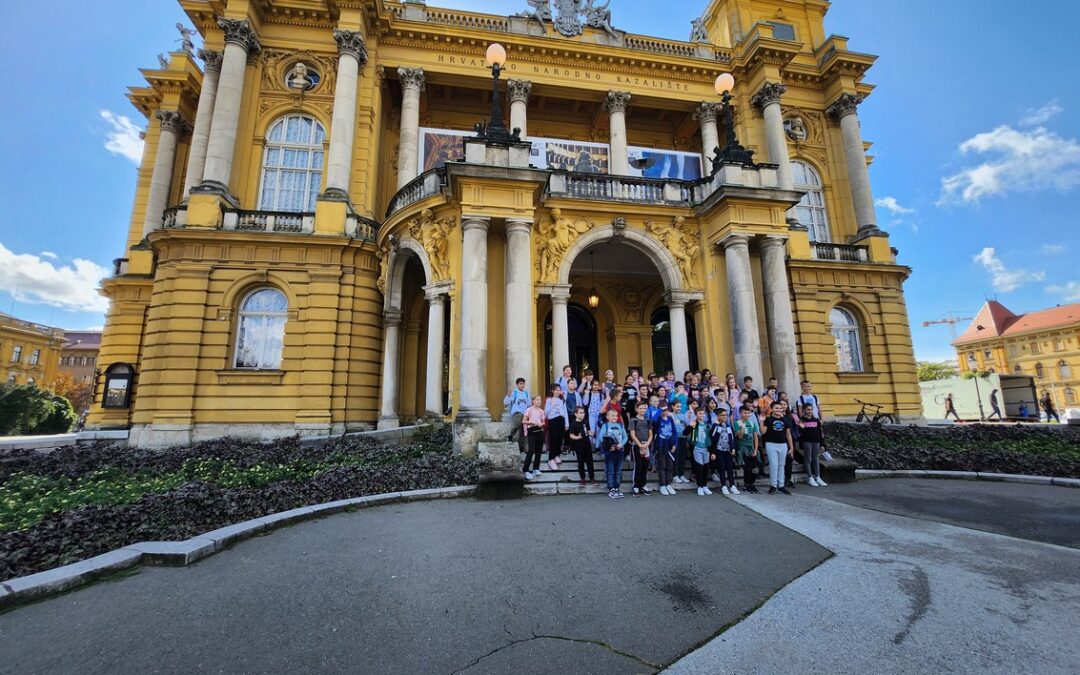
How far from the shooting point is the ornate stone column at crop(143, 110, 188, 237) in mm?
21250

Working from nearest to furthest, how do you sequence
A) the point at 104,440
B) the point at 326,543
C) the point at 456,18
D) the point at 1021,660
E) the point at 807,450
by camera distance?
1. the point at 1021,660
2. the point at 326,543
3. the point at 807,450
4. the point at 104,440
5. the point at 456,18

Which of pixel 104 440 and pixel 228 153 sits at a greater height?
pixel 228 153

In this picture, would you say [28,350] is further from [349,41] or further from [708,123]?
[708,123]

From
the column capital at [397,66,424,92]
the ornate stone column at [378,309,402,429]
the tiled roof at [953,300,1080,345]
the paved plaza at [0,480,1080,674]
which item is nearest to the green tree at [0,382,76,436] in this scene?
the ornate stone column at [378,309,402,429]

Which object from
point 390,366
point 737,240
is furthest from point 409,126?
point 737,240

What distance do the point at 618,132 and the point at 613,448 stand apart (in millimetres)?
16860

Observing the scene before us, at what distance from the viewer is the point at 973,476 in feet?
30.7

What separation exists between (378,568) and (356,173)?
678 inches

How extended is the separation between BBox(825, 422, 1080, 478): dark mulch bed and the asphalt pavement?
278 inches

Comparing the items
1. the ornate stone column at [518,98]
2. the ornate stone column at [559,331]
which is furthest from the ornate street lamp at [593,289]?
the ornate stone column at [518,98]

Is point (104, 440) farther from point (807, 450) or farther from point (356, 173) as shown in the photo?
point (807, 450)

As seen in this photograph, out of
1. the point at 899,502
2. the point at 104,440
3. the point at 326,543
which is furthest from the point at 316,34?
the point at 899,502

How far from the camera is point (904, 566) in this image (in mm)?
4324

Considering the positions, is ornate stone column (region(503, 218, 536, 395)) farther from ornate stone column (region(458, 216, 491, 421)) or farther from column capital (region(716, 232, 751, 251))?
column capital (region(716, 232, 751, 251))
